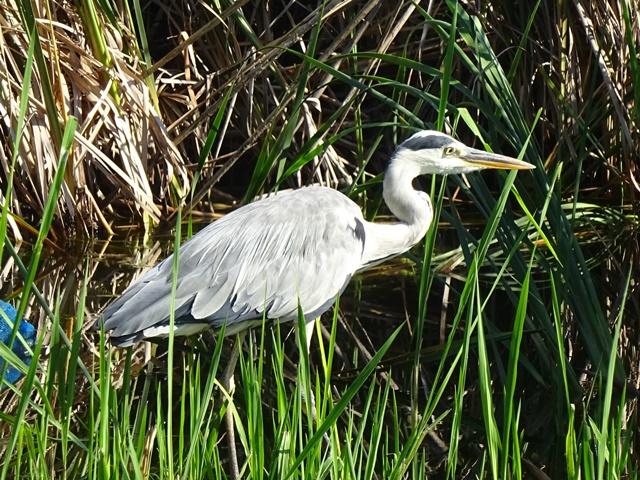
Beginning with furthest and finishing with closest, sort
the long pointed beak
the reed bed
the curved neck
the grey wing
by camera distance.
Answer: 1. the curved neck
2. the long pointed beak
3. the grey wing
4. the reed bed

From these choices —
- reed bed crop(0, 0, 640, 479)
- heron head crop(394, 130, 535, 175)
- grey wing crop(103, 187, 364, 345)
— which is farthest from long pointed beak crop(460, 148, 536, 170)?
grey wing crop(103, 187, 364, 345)

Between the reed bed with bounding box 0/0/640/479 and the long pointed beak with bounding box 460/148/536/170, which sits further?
the long pointed beak with bounding box 460/148/536/170

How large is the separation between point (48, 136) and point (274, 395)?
86.4 inches

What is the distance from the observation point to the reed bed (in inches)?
119

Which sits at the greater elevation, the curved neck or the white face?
the white face

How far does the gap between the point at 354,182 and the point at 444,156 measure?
0.36 m

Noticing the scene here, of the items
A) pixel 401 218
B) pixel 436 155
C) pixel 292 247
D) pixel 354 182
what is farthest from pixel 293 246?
pixel 436 155

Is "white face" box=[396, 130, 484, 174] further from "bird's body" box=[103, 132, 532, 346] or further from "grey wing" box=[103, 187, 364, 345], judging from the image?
"grey wing" box=[103, 187, 364, 345]

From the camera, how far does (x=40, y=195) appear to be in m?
5.09

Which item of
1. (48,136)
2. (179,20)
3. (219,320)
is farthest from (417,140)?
(179,20)

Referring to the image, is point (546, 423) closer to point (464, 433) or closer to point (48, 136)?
point (464, 433)

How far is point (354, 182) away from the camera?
3352mm

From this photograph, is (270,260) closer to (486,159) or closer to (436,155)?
(436,155)

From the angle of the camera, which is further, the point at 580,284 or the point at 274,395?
the point at 274,395
